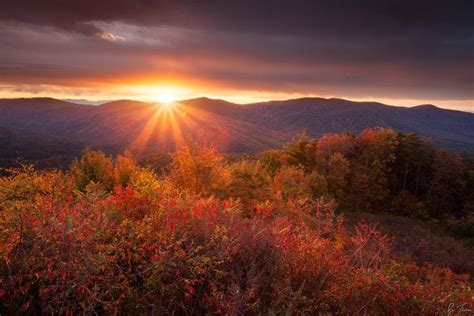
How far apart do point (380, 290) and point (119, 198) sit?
5.86 metres

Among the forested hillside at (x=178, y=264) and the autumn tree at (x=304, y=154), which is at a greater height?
the forested hillside at (x=178, y=264)

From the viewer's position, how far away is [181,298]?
4875 mm

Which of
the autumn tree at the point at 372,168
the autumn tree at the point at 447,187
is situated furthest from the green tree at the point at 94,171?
the autumn tree at the point at 447,187

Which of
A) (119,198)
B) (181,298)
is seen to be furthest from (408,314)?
(119,198)

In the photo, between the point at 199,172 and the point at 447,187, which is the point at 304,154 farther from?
the point at 199,172

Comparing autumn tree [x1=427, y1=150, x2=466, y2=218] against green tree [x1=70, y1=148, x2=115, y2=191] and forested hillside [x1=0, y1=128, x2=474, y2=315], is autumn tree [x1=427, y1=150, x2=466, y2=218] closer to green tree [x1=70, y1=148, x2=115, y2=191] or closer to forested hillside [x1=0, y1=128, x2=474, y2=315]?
forested hillside [x1=0, y1=128, x2=474, y2=315]

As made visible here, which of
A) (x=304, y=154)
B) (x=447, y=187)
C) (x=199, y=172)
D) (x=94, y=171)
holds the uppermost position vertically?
(x=199, y=172)

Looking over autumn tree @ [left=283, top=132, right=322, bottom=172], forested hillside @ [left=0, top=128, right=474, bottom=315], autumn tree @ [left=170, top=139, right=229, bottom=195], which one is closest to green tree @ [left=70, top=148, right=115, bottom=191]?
autumn tree @ [left=170, top=139, right=229, bottom=195]

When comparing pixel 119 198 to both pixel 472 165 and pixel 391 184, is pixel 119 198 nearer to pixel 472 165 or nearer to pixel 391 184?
pixel 391 184

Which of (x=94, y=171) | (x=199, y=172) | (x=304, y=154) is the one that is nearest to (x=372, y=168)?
(x=304, y=154)

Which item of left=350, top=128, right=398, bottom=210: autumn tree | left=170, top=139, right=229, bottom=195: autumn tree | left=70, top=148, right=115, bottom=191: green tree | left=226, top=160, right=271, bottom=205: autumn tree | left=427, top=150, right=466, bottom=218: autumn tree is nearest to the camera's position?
left=170, top=139, right=229, bottom=195: autumn tree

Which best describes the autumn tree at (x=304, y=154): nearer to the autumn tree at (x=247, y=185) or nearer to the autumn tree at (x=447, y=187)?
the autumn tree at (x=247, y=185)

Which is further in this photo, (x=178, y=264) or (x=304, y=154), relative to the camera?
(x=304, y=154)

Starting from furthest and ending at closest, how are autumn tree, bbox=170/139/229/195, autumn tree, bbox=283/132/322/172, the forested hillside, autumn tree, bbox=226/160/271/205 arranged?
autumn tree, bbox=283/132/322/172, autumn tree, bbox=226/160/271/205, autumn tree, bbox=170/139/229/195, the forested hillside
